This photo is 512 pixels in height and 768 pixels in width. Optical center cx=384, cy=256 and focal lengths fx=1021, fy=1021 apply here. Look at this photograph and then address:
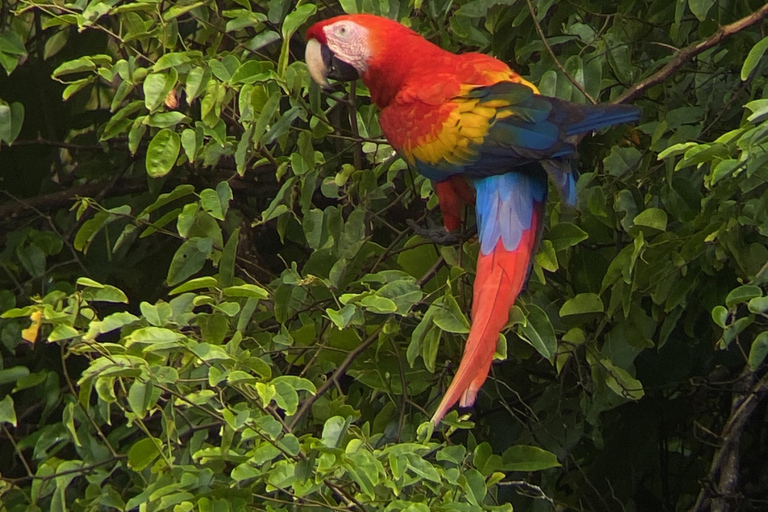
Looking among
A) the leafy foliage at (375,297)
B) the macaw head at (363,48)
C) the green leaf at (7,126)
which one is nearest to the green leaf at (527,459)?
the leafy foliage at (375,297)

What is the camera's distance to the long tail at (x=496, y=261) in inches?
48.6

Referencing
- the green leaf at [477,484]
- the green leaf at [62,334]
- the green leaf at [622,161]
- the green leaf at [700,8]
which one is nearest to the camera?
the green leaf at [62,334]

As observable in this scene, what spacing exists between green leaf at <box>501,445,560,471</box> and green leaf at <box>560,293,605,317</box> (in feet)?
0.62

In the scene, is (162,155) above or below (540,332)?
above

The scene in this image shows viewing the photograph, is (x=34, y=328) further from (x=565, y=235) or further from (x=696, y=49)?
(x=696, y=49)

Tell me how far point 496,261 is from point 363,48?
43cm

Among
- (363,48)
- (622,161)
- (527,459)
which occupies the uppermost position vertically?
(363,48)

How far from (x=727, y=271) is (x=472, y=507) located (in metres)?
0.57

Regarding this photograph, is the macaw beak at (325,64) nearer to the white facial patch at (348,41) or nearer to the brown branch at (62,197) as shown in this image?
the white facial patch at (348,41)

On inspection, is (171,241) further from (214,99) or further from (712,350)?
(712,350)

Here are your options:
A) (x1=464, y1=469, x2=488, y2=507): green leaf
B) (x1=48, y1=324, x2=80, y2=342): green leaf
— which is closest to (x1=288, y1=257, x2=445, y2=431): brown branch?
(x1=464, y1=469, x2=488, y2=507): green leaf

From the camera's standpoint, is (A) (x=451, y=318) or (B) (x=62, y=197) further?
(B) (x=62, y=197)

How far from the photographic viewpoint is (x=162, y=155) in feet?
4.48

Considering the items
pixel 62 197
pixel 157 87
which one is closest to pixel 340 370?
pixel 157 87
